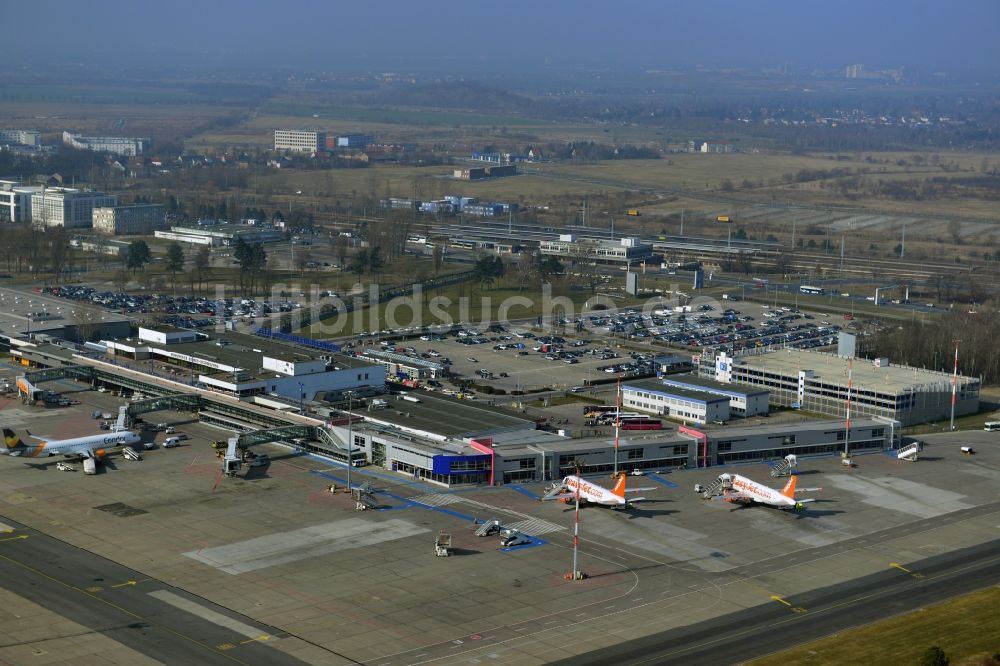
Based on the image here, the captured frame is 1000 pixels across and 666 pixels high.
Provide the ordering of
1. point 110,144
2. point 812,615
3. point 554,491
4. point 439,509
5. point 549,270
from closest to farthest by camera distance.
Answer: point 812,615
point 439,509
point 554,491
point 549,270
point 110,144

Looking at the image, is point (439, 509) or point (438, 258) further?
point (438, 258)

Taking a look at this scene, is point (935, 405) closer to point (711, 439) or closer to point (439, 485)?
point (711, 439)

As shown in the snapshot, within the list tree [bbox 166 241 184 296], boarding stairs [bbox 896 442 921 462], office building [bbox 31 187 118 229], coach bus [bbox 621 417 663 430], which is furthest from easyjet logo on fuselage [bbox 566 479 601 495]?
office building [bbox 31 187 118 229]

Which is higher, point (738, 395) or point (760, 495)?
point (738, 395)

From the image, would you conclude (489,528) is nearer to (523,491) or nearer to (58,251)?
(523,491)

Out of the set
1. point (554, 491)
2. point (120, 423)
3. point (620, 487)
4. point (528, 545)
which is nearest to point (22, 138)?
point (120, 423)

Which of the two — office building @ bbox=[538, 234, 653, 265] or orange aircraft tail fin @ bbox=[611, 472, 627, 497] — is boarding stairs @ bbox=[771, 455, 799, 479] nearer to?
orange aircraft tail fin @ bbox=[611, 472, 627, 497]

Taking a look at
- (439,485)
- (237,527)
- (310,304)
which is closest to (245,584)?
(237,527)
